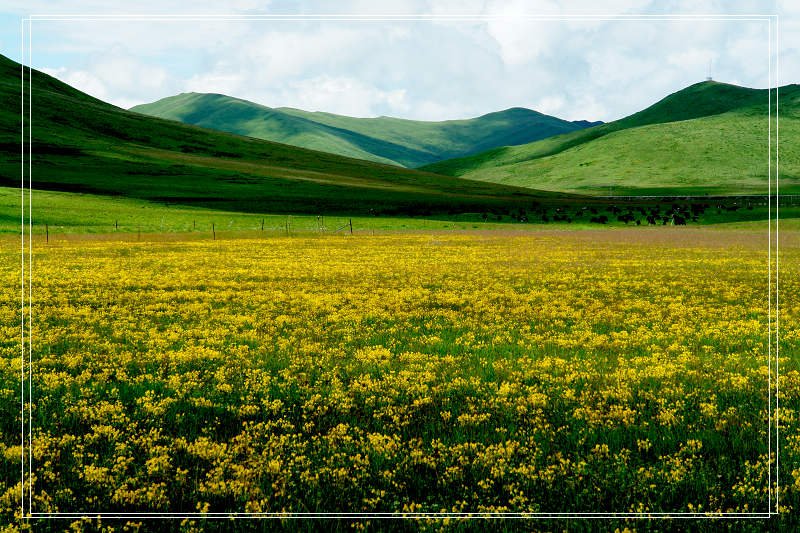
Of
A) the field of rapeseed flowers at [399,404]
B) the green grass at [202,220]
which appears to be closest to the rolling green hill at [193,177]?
the green grass at [202,220]

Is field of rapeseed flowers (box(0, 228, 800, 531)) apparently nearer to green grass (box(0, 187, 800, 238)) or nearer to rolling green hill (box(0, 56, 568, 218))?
green grass (box(0, 187, 800, 238))

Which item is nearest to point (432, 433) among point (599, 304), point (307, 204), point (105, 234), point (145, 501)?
point (145, 501)

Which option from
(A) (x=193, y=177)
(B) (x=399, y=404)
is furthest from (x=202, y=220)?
(B) (x=399, y=404)

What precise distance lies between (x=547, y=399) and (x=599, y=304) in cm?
1259

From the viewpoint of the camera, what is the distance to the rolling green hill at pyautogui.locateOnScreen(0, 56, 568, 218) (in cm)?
12200

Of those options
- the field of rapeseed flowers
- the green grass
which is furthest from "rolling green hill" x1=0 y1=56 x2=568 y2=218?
the field of rapeseed flowers

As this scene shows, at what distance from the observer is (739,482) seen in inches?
320

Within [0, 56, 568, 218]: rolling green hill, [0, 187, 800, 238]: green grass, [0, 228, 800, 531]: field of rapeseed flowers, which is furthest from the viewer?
[0, 56, 568, 218]: rolling green hill

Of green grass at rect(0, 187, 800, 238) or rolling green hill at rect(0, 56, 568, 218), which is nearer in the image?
green grass at rect(0, 187, 800, 238)

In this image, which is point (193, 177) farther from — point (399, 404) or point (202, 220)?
point (399, 404)

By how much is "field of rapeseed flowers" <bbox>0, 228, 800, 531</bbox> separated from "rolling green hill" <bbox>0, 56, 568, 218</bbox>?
97366mm

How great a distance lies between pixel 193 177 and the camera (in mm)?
145500

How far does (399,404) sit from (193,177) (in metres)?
147

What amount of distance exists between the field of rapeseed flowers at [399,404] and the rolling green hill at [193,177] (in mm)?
97366
